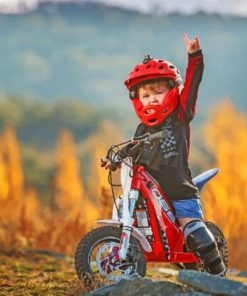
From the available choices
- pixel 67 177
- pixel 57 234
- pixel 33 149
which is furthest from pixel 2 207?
pixel 33 149

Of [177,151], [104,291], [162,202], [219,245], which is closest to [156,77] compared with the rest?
[177,151]

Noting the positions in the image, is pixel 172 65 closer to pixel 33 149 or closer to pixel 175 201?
pixel 175 201

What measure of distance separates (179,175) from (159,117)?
500mm

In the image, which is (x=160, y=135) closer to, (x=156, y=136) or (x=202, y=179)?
(x=156, y=136)

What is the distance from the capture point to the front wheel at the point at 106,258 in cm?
575

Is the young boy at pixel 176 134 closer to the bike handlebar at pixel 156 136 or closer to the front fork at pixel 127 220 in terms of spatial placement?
the bike handlebar at pixel 156 136

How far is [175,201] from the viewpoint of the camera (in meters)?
5.99

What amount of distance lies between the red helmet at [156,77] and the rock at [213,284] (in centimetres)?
151

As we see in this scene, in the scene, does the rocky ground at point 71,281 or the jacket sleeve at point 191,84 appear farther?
the jacket sleeve at point 191,84

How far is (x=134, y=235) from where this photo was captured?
5.83 metres

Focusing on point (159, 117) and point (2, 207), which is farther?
point (2, 207)

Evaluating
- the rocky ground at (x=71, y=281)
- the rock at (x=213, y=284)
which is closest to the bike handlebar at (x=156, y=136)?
the rocky ground at (x=71, y=281)

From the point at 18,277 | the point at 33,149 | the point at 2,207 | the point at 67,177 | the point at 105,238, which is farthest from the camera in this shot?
the point at 33,149

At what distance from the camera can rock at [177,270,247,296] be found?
4855 millimetres
